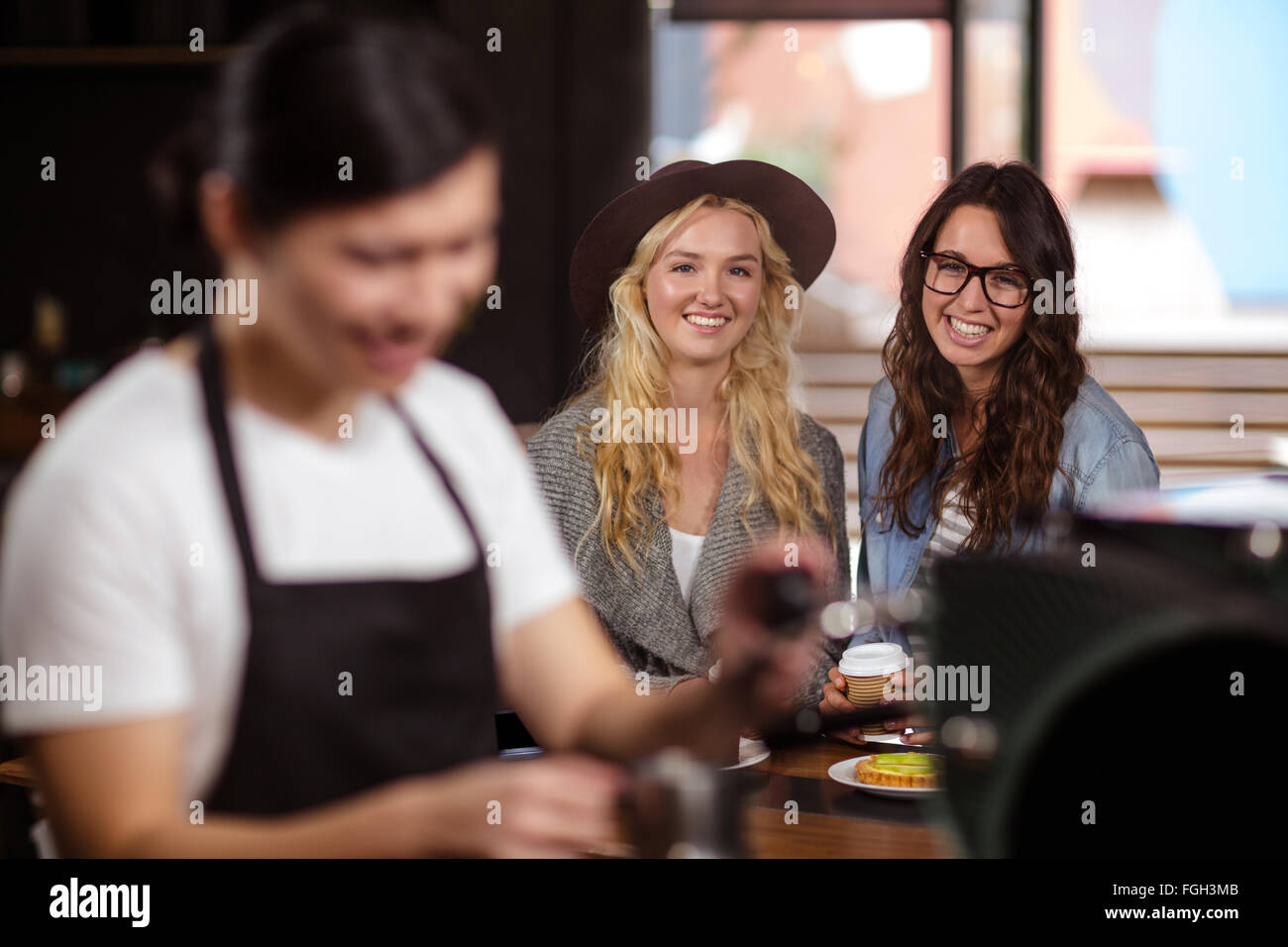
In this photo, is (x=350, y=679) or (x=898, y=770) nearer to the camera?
(x=350, y=679)

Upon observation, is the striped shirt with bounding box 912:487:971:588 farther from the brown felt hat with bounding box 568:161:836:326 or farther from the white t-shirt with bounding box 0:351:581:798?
the white t-shirt with bounding box 0:351:581:798

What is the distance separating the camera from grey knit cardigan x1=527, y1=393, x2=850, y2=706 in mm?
1493

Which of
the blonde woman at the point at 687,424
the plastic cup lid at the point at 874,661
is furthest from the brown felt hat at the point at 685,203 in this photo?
the plastic cup lid at the point at 874,661

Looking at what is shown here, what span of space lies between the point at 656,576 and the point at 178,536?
891 millimetres

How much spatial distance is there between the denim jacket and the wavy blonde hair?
0.28ft

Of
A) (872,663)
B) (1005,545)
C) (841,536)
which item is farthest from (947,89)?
(872,663)

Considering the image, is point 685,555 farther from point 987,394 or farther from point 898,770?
point 898,770

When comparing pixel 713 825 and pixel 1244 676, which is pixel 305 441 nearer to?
pixel 713 825

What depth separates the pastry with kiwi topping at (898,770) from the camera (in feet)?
3.20

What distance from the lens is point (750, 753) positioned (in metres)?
1.09

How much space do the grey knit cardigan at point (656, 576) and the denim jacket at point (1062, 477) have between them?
0.24 feet

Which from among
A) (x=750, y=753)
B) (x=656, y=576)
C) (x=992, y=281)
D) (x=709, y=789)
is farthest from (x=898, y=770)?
(x=992, y=281)

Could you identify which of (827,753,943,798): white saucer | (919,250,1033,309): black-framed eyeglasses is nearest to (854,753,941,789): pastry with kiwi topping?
(827,753,943,798): white saucer

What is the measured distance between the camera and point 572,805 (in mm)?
582
